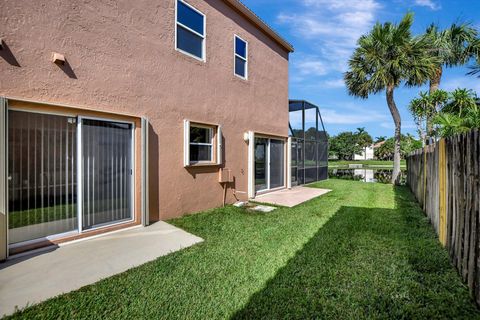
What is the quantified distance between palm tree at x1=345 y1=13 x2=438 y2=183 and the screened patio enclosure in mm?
3380

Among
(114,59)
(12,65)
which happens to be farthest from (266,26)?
(12,65)

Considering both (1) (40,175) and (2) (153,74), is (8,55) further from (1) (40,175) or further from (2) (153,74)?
(2) (153,74)

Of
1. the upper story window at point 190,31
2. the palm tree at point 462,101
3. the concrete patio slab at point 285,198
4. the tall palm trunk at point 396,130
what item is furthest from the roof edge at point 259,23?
the palm tree at point 462,101

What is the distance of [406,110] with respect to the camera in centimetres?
1352

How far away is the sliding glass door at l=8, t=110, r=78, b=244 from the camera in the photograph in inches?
150

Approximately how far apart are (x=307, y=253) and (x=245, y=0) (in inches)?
340

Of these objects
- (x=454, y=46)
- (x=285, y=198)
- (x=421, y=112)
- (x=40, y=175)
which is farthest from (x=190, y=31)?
(x=454, y=46)

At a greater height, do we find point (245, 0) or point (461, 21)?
point (461, 21)

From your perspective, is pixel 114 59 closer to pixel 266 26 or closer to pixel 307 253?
pixel 307 253

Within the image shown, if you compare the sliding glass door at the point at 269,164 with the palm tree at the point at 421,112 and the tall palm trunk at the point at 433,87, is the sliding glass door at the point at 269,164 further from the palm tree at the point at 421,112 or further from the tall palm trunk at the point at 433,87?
the tall palm trunk at the point at 433,87

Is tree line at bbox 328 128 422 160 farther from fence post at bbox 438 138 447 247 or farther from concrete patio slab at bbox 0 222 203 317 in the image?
concrete patio slab at bbox 0 222 203 317

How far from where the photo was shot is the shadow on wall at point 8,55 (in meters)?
3.59

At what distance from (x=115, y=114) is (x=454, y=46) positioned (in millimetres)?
18675

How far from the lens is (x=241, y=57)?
873 centimetres
